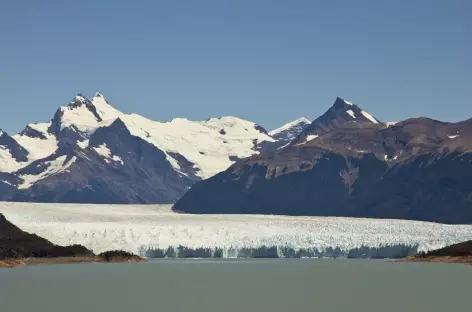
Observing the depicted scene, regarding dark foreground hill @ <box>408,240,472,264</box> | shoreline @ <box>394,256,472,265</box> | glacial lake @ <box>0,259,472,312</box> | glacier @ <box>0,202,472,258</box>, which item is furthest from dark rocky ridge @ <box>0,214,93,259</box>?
dark foreground hill @ <box>408,240,472,264</box>

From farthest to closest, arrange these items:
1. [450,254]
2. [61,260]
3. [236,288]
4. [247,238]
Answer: [247,238] < [450,254] < [61,260] < [236,288]

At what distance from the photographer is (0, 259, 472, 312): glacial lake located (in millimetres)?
48562

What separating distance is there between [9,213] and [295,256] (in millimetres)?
35249

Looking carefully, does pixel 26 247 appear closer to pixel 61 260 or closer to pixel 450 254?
pixel 61 260

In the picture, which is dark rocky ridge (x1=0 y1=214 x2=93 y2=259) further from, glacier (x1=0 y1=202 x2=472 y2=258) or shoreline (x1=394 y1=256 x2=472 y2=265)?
shoreline (x1=394 y1=256 x2=472 y2=265)

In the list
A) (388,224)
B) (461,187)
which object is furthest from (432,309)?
(461,187)

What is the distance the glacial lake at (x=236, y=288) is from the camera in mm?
48562

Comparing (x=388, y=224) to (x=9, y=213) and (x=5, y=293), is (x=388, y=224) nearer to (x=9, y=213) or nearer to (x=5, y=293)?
(x=9, y=213)

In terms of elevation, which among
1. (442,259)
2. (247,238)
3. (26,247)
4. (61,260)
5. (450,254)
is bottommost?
(61,260)

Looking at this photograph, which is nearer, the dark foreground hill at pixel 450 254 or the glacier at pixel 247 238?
the dark foreground hill at pixel 450 254

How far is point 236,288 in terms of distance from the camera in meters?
62.6

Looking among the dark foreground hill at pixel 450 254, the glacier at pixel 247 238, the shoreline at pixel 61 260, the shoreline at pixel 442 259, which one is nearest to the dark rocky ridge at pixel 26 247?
the shoreline at pixel 61 260

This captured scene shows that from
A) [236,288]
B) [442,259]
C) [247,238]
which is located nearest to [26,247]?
[247,238]

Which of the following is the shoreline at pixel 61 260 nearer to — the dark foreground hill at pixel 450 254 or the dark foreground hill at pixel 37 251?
the dark foreground hill at pixel 37 251
